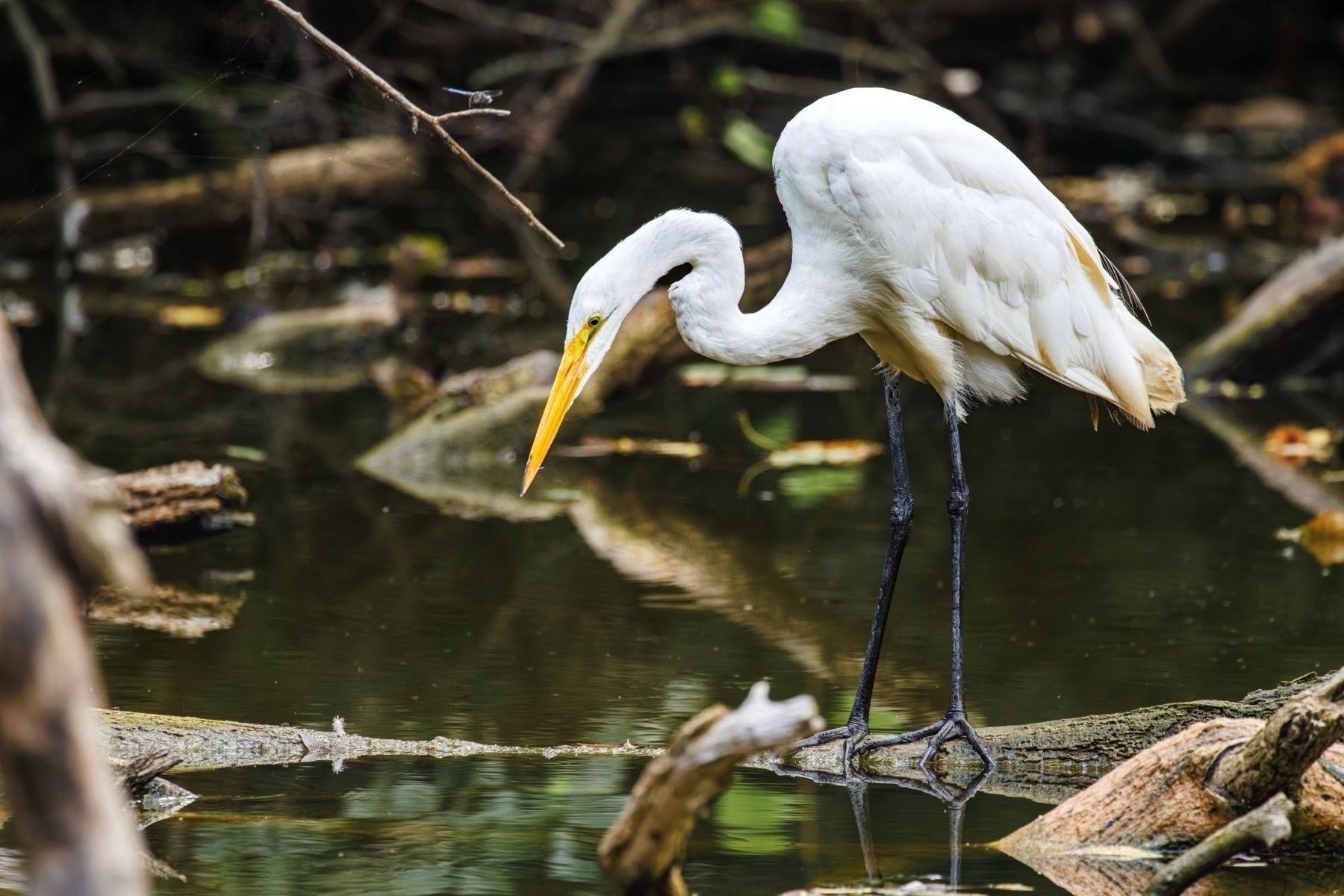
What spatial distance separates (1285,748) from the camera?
343 cm

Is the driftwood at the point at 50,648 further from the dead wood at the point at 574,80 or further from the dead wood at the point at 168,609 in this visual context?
the dead wood at the point at 574,80

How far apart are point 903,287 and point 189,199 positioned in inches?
385

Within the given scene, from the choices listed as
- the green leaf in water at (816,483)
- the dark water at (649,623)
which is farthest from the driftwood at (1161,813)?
the green leaf in water at (816,483)

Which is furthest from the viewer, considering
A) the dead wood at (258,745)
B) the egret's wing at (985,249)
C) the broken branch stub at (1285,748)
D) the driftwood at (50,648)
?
the egret's wing at (985,249)

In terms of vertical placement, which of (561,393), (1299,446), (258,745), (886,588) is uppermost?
(1299,446)

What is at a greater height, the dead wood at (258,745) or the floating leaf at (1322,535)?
the floating leaf at (1322,535)

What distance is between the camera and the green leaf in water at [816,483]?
7.72m

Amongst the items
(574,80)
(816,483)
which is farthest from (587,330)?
(574,80)

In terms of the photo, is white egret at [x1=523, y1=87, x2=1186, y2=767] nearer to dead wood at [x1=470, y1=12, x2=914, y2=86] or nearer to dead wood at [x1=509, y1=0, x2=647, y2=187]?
dead wood at [x1=509, y1=0, x2=647, y2=187]

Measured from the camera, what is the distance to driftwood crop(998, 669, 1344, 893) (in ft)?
12.2

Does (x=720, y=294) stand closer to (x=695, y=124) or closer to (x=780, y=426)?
(x=780, y=426)

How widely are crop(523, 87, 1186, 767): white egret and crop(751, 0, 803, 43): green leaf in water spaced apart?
29.0ft

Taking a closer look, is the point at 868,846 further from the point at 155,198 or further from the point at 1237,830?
the point at 155,198

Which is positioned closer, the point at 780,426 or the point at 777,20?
the point at 780,426
